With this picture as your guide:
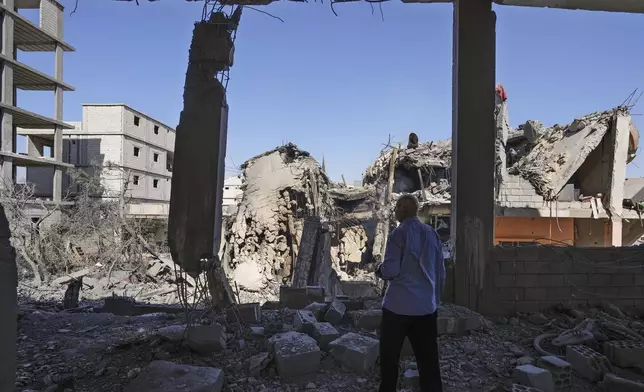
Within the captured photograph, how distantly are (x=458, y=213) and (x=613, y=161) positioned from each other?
9582 mm

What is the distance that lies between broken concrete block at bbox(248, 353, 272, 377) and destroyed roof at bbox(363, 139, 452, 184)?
39.2 feet

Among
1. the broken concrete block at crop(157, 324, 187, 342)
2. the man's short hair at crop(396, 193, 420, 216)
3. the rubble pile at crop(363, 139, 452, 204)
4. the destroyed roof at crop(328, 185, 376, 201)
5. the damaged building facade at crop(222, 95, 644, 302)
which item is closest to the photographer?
the man's short hair at crop(396, 193, 420, 216)

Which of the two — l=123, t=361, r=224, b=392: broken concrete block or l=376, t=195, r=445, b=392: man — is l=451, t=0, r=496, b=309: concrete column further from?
l=123, t=361, r=224, b=392: broken concrete block

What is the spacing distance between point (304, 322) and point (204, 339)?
37.8 inches

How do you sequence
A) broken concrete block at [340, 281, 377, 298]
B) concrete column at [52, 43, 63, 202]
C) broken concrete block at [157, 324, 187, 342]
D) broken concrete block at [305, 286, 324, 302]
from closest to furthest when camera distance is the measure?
broken concrete block at [157, 324, 187, 342], broken concrete block at [305, 286, 324, 302], broken concrete block at [340, 281, 377, 298], concrete column at [52, 43, 63, 202]

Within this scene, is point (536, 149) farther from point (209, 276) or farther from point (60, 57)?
point (60, 57)

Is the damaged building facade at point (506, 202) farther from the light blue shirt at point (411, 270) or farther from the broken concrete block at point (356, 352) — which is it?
the light blue shirt at point (411, 270)

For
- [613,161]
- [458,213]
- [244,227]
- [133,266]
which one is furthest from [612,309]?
[133,266]

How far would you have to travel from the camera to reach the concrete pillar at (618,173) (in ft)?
35.0

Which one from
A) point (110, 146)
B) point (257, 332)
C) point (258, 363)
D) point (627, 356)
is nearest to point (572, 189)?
point (627, 356)

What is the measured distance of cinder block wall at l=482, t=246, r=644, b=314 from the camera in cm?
434

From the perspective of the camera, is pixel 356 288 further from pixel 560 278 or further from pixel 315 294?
pixel 560 278

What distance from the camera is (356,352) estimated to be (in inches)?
123

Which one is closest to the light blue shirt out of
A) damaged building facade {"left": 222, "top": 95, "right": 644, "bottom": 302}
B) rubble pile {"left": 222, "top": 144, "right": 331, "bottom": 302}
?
damaged building facade {"left": 222, "top": 95, "right": 644, "bottom": 302}
